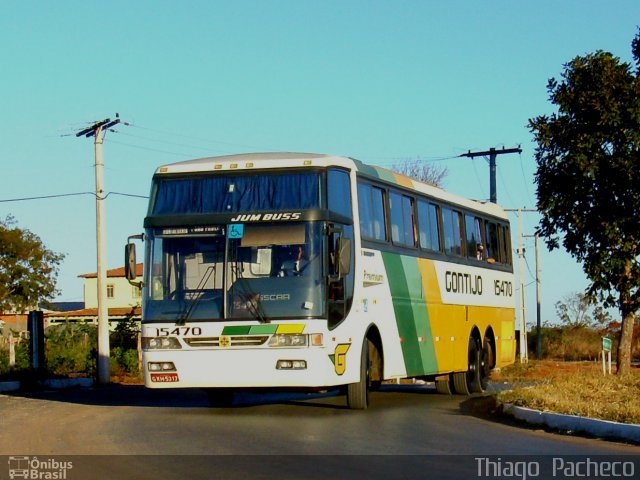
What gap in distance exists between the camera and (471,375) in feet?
77.5

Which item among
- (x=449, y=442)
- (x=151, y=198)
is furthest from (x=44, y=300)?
(x=449, y=442)

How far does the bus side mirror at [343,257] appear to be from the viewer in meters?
16.0

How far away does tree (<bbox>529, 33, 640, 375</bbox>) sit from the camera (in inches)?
967

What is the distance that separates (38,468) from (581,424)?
6.83 metres

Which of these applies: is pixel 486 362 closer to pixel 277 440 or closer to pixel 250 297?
pixel 250 297

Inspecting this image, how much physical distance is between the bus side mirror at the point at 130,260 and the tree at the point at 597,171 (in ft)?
38.3

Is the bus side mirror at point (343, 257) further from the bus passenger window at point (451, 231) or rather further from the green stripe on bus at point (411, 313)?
the bus passenger window at point (451, 231)

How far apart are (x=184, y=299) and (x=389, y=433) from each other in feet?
12.9

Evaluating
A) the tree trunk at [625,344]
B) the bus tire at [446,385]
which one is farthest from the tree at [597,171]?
the bus tire at [446,385]

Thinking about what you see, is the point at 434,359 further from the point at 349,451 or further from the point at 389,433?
the point at 349,451

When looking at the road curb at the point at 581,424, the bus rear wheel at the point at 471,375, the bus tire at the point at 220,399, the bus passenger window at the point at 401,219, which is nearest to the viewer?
the road curb at the point at 581,424

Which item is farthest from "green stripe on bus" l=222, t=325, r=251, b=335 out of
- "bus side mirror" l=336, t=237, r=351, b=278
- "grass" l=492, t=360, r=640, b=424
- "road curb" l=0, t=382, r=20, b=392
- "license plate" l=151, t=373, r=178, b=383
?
"road curb" l=0, t=382, r=20, b=392

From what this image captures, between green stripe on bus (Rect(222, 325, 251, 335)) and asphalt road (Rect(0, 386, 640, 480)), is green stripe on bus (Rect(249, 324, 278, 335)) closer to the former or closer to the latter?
green stripe on bus (Rect(222, 325, 251, 335))

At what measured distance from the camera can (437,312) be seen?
2130cm
